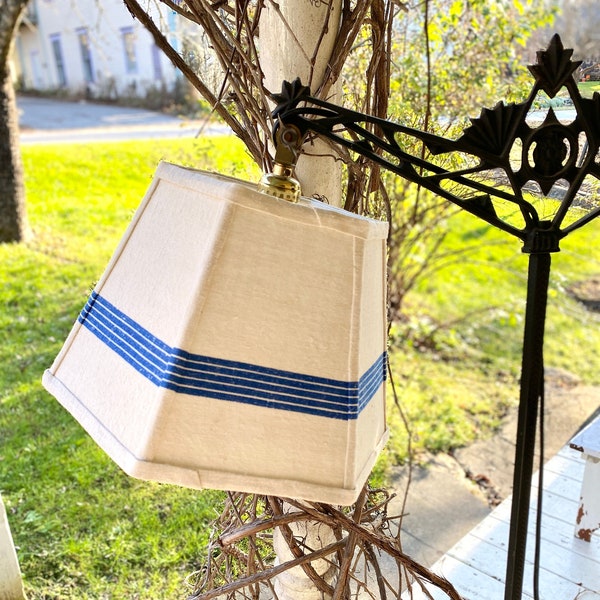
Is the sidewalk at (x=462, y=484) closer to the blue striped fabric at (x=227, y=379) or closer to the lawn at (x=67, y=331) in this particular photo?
the lawn at (x=67, y=331)

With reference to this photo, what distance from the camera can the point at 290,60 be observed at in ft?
2.99

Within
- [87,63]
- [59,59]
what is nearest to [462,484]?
[87,63]

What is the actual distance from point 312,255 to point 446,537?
219cm

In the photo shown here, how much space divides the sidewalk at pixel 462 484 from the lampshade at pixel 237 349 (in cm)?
192

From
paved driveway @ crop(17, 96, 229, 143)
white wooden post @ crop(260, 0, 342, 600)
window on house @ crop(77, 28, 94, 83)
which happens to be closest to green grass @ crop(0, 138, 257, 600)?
white wooden post @ crop(260, 0, 342, 600)

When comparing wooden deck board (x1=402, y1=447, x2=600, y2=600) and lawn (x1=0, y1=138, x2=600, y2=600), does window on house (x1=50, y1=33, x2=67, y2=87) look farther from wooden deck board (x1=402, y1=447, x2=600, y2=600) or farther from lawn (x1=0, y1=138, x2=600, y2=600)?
wooden deck board (x1=402, y1=447, x2=600, y2=600)

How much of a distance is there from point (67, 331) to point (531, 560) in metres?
2.69

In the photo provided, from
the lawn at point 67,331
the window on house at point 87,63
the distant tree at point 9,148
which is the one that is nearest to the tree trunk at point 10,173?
the distant tree at point 9,148

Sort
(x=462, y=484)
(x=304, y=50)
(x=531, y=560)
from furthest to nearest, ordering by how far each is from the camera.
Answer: (x=462, y=484) < (x=531, y=560) < (x=304, y=50)

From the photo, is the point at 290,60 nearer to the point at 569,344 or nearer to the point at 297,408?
the point at 297,408

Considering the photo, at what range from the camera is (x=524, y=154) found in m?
0.63

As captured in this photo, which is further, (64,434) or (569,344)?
(569,344)

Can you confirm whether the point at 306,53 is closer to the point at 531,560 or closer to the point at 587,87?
the point at 587,87

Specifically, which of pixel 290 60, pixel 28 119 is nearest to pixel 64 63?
pixel 28 119
